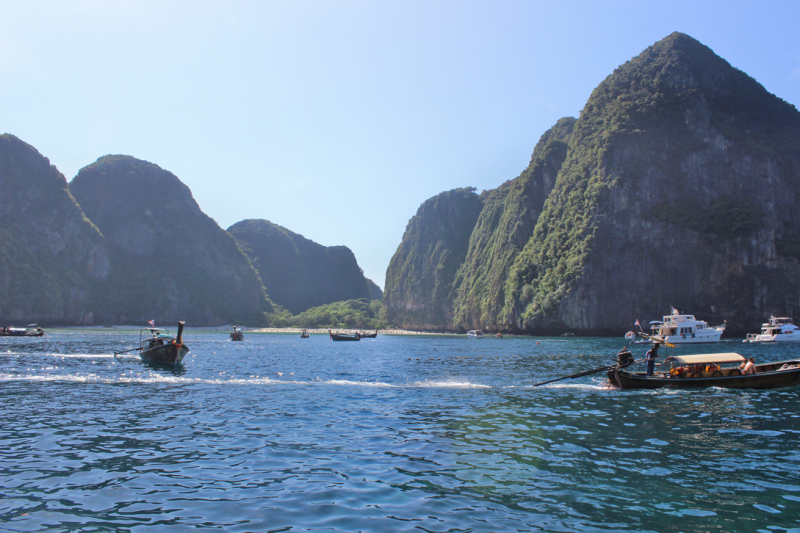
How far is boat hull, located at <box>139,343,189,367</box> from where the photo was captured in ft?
122

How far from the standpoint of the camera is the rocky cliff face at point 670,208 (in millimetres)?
97250

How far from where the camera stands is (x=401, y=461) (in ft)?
40.1

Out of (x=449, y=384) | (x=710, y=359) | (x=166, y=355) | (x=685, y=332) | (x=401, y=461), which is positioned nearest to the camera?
(x=401, y=461)

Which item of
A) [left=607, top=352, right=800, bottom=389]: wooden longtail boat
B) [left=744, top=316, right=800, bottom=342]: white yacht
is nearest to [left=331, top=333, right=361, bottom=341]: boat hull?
[left=744, top=316, right=800, bottom=342]: white yacht

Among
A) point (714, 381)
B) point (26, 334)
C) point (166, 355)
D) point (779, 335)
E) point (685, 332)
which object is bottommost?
point (26, 334)

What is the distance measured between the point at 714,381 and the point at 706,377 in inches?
16.5

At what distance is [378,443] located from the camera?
1417 cm

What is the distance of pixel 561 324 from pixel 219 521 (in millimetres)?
113295

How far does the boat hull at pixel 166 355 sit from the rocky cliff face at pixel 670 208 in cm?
9208

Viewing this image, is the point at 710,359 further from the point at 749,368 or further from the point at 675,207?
the point at 675,207

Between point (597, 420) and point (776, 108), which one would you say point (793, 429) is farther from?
point (776, 108)

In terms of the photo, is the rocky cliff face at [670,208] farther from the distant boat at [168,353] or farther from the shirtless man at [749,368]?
the distant boat at [168,353]

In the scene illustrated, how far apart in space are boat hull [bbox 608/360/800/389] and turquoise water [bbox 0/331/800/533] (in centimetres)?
82

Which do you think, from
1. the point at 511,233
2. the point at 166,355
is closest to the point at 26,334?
the point at 166,355
